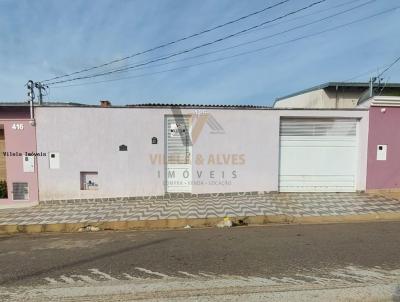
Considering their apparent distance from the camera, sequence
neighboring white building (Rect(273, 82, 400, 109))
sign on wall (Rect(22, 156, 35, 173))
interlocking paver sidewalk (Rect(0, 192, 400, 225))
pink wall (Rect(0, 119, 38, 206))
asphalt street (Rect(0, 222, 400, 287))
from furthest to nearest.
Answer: neighboring white building (Rect(273, 82, 400, 109))
sign on wall (Rect(22, 156, 35, 173))
pink wall (Rect(0, 119, 38, 206))
interlocking paver sidewalk (Rect(0, 192, 400, 225))
asphalt street (Rect(0, 222, 400, 287))

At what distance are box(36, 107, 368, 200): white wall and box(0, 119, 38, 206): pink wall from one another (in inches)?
9.9

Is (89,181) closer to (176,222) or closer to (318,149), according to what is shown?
(176,222)

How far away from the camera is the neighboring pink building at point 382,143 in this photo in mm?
10203

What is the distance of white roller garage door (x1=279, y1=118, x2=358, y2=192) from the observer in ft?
34.6

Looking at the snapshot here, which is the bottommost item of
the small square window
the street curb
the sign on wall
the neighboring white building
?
the street curb

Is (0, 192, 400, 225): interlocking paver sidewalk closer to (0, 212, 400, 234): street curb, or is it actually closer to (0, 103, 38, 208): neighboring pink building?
(0, 212, 400, 234): street curb

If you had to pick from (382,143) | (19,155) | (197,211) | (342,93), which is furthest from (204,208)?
(342,93)

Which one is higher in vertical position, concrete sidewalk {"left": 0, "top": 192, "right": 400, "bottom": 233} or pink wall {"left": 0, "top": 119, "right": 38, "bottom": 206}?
pink wall {"left": 0, "top": 119, "right": 38, "bottom": 206}

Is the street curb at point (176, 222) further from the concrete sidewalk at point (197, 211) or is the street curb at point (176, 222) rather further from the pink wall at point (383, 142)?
the pink wall at point (383, 142)

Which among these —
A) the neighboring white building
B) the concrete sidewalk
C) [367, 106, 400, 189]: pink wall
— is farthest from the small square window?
the neighboring white building

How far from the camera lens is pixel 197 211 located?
8.48 m

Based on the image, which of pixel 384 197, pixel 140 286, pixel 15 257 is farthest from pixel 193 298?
pixel 384 197

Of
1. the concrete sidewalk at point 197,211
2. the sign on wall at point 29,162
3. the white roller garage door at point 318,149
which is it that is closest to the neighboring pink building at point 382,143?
the white roller garage door at point 318,149

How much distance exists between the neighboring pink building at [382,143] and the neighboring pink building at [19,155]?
37.4ft
